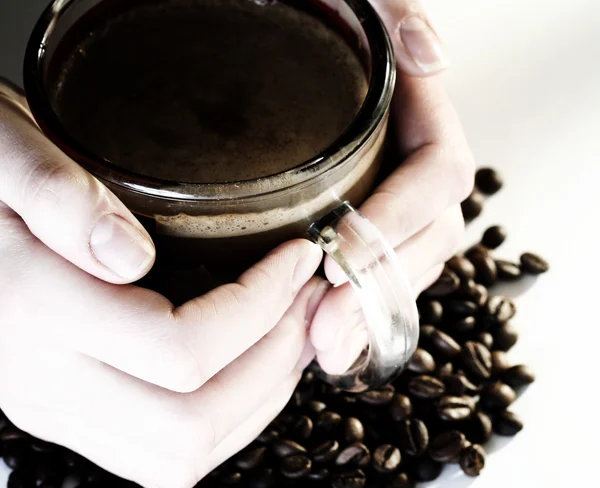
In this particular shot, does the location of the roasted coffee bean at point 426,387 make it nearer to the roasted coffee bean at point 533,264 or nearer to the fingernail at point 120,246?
the roasted coffee bean at point 533,264

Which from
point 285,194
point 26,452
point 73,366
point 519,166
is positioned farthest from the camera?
point 519,166

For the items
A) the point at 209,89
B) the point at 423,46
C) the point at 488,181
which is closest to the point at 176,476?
the point at 209,89

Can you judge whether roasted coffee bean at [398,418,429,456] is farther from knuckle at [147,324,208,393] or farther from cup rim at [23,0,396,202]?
cup rim at [23,0,396,202]

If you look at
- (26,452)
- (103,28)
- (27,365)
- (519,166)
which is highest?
(103,28)

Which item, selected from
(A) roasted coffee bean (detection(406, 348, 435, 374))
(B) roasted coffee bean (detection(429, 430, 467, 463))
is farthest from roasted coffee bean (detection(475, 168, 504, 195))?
(B) roasted coffee bean (detection(429, 430, 467, 463))

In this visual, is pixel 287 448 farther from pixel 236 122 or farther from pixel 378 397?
pixel 236 122

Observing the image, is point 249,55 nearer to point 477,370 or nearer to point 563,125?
point 477,370

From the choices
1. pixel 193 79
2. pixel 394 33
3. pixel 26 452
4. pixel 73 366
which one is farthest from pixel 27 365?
pixel 394 33
